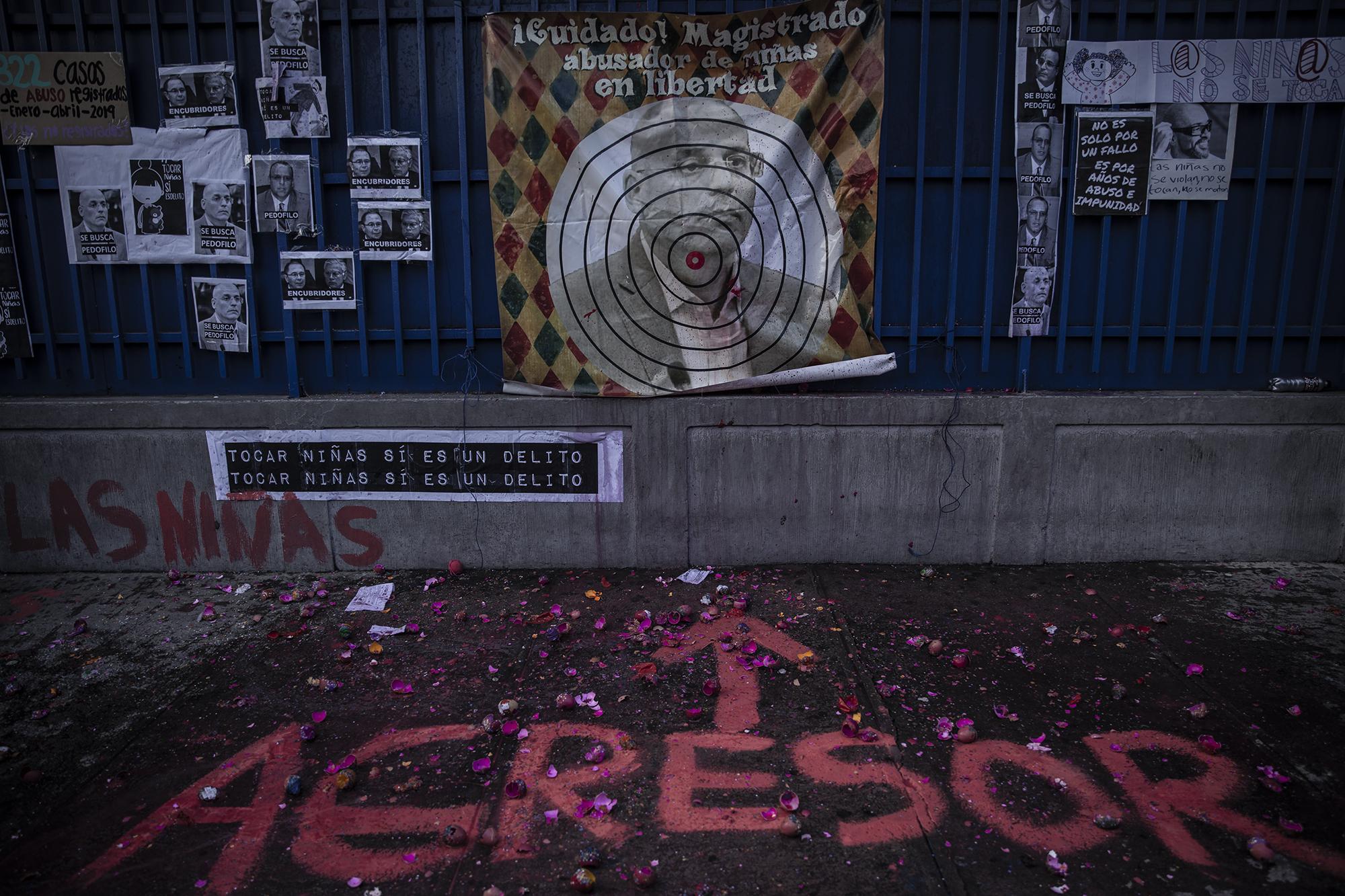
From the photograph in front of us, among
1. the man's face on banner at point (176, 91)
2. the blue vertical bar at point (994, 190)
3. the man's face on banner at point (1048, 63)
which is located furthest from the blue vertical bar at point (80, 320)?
the man's face on banner at point (1048, 63)

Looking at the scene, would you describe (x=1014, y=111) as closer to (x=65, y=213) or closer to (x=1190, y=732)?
(x=1190, y=732)

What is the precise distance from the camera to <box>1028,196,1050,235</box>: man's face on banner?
176 inches

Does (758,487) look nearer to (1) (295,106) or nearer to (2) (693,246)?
(2) (693,246)

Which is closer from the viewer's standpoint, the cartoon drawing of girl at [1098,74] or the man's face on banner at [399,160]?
the cartoon drawing of girl at [1098,74]

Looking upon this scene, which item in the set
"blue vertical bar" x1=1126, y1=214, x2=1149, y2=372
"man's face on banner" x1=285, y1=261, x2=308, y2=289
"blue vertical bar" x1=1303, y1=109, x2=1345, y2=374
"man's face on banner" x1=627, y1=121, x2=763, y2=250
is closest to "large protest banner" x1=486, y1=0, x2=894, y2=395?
"man's face on banner" x1=627, y1=121, x2=763, y2=250

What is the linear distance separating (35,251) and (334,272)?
5.87 feet

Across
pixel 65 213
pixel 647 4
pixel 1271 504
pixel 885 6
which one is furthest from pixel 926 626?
pixel 65 213

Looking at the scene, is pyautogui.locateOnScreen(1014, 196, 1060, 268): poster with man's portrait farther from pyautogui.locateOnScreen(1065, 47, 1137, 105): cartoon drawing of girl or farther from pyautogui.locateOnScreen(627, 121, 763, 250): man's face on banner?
pyautogui.locateOnScreen(627, 121, 763, 250): man's face on banner

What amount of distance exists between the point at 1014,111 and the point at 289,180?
13.5 feet

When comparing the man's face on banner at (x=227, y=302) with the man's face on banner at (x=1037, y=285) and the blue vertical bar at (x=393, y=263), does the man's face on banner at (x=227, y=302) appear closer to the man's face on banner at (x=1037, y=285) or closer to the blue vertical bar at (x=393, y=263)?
the blue vertical bar at (x=393, y=263)

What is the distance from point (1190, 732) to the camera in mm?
3100

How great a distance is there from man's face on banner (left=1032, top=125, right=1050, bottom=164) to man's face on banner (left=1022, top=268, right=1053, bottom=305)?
60 cm

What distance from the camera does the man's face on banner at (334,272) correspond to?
180 inches

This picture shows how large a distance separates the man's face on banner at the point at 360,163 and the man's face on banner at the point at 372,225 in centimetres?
21
